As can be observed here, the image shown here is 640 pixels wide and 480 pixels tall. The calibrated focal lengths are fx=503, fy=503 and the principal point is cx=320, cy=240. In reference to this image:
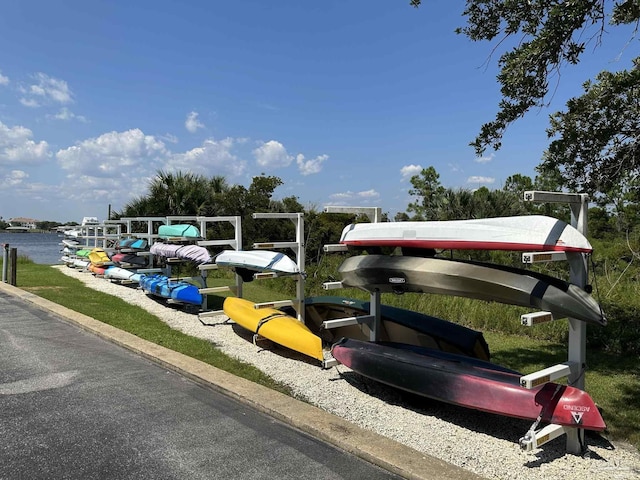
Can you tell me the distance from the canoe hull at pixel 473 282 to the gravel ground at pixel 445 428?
104 cm

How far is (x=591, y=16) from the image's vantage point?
198 inches

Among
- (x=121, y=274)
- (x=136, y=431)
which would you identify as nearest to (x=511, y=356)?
(x=136, y=431)

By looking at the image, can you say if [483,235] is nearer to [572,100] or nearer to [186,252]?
[572,100]

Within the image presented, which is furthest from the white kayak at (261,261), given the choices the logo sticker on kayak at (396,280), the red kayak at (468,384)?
the logo sticker on kayak at (396,280)

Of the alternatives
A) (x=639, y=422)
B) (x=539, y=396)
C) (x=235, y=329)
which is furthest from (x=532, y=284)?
(x=235, y=329)

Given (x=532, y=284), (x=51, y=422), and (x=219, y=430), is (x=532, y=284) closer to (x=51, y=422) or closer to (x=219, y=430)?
(x=219, y=430)

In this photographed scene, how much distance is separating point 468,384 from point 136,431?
2.69 meters

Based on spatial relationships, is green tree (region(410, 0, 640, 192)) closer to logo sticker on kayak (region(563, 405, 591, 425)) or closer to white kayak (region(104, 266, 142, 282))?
logo sticker on kayak (region(563, 405, 591, 425))

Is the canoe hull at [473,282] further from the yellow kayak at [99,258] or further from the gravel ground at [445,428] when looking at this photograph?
the yellow kayak at [99,258]

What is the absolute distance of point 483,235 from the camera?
182 inches

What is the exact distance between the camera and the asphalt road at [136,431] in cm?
334

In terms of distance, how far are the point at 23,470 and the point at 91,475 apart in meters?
0.46

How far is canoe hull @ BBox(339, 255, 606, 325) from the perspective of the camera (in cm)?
395

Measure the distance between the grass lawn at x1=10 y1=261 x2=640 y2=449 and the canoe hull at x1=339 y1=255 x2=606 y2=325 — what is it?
51.1 inches
